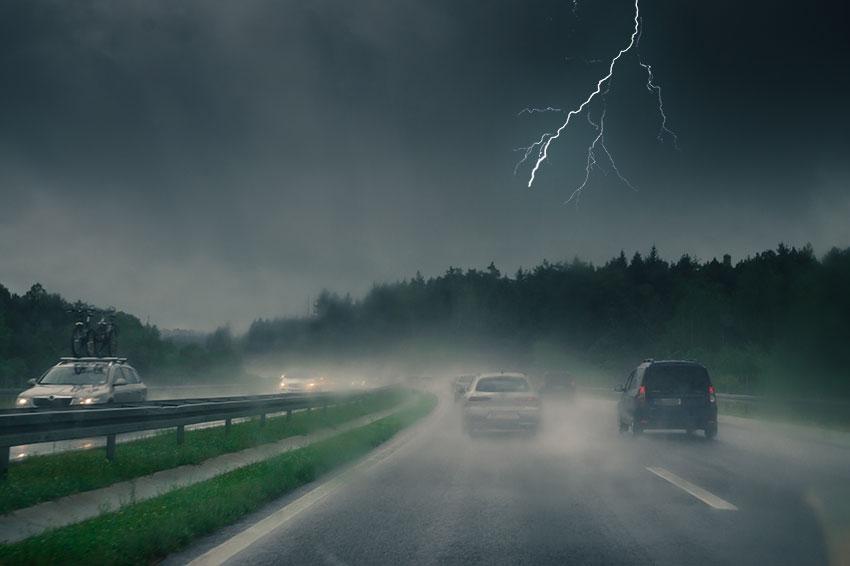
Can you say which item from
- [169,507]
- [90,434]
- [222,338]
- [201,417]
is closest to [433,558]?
[169,507]

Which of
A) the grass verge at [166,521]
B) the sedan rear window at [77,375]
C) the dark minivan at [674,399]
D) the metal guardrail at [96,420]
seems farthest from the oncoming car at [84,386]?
the dark minivan at [674,399]

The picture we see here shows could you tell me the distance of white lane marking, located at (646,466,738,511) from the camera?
30.2 feet

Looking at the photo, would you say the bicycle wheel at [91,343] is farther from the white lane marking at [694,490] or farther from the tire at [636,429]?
the white lane marking at [694,490]

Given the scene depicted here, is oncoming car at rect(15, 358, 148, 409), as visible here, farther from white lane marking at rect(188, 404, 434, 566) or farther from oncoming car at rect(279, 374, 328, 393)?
oncoming car at rect(279, 374, 328, 393)

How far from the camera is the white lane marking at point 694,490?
30.2ft

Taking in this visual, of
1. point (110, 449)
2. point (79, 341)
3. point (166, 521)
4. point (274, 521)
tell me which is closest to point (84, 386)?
point (110, 449)

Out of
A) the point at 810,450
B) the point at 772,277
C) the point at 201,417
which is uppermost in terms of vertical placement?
the point at 772,277

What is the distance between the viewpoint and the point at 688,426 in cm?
1906

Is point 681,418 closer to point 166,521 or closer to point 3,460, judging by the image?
point 166,521

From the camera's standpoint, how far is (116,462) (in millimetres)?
11266

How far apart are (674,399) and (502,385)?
4316mm

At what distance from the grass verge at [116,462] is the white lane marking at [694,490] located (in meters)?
7.27

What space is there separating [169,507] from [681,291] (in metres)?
120

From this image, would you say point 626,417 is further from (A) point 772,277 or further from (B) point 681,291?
(B) point 681,291
